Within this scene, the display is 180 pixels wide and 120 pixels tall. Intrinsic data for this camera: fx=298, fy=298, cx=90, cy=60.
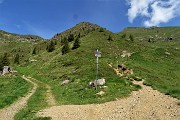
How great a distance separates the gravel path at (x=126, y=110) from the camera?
854 inches

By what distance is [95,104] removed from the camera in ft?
89.2

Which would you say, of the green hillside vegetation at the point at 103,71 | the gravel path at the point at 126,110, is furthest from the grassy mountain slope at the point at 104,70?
the gravel path at the point at 126,110

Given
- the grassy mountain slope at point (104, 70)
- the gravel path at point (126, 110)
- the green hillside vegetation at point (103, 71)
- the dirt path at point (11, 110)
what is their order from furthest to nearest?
1. the grassy mountain slope at point (104, 70)
2. the green hillside vegetation at point (103, 71)
3. the dirt path at point (11, 110)
4. the gravel path at point (126, 110)

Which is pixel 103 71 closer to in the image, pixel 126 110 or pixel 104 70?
pixel 104 70

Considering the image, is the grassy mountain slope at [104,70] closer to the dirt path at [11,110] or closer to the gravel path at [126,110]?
the gravel path at [126,110]

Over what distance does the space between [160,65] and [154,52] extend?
52.8ft

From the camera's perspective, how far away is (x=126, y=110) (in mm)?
23766

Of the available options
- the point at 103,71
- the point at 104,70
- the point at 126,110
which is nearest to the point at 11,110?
the point at 126,110

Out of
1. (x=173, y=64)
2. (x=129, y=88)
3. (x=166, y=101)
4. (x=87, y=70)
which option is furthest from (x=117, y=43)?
(x=166, y=101)

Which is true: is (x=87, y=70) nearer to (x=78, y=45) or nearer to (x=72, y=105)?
(x=72, y=105)

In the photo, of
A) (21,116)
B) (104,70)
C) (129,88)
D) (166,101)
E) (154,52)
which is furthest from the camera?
(154,52)

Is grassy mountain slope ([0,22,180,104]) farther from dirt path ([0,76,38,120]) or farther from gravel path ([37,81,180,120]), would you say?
dirt path ([0,76,38,120])

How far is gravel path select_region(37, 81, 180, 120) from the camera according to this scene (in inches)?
854

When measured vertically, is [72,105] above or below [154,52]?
below
